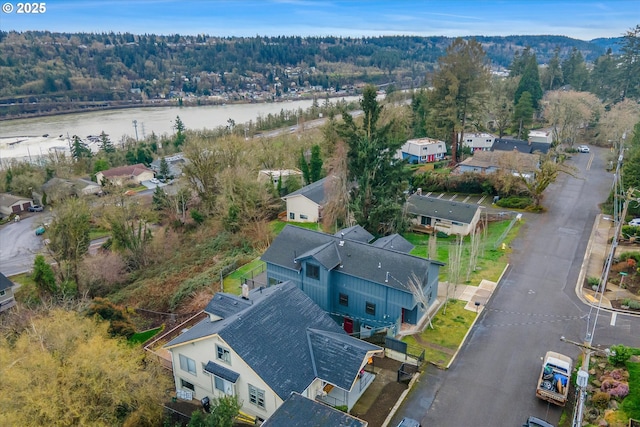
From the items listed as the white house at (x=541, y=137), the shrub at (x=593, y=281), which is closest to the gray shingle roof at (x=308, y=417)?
the shrub at (x=593, y=281)

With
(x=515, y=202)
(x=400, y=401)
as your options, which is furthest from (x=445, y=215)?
(x=400, y=401)

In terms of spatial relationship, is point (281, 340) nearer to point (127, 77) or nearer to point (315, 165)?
point (315, 165)

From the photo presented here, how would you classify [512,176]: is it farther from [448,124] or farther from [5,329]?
[5,329]

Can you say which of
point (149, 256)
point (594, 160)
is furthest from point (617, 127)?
point (149, 256)

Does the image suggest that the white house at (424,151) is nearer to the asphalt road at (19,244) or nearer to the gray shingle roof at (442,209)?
the gray shingle roof at (442,209)

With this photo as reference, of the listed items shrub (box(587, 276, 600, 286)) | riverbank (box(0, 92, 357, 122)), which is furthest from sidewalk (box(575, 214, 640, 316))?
riverbank (box(0, 92, 357, 122))
